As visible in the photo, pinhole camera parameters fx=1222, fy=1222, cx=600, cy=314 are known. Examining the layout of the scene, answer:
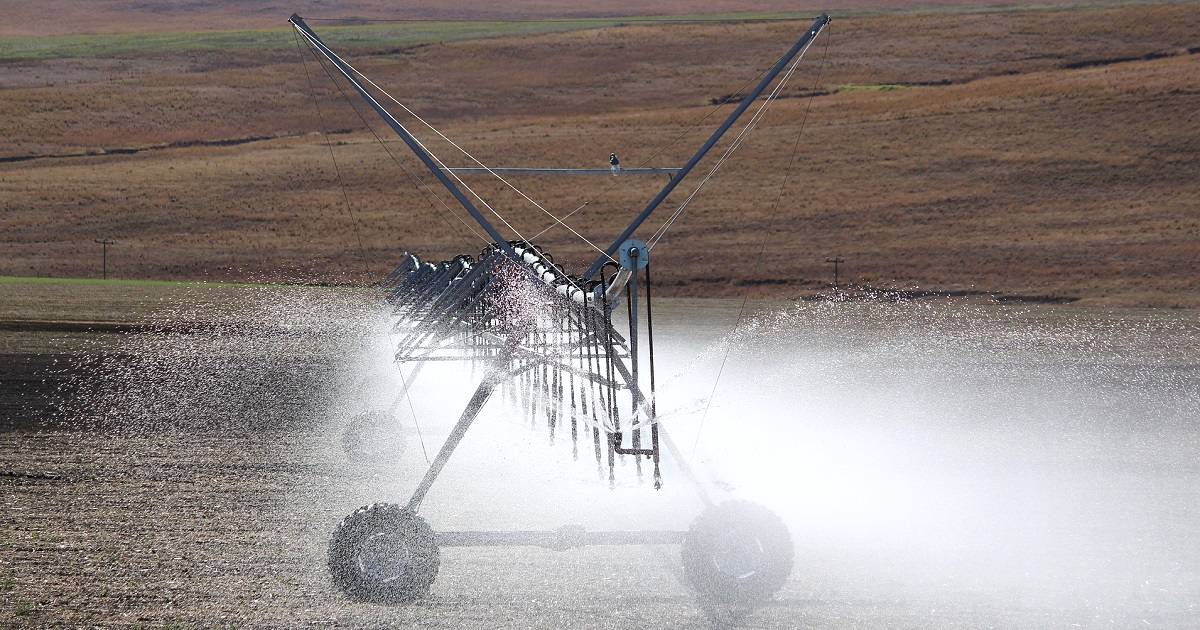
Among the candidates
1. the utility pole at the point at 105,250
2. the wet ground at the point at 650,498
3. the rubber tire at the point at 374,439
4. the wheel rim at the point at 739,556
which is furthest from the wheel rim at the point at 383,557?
the utility pole at the point at 105,250

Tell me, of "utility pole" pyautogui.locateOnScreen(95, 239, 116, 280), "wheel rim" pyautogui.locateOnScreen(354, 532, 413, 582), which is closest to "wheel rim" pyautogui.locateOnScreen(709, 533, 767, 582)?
"wheel rim" pyautogui.locateOnScreen(354, 532, 413, 582)

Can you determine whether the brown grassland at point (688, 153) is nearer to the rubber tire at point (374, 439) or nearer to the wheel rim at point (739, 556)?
the rubber tire at point (374, 439)

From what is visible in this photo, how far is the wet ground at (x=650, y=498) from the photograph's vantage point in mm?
7629

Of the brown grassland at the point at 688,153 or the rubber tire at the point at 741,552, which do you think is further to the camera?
the brown grassland at the point at 688,153

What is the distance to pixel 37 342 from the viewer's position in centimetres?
2416

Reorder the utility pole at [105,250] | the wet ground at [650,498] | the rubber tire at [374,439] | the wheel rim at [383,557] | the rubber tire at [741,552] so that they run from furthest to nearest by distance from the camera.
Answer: the utility pole at [105,250] < the rubber tire at [374,439] < the wet ground at [650,498] < the wheel rim at [383,557] < the rubber tire at [741,552]

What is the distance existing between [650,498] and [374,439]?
3958mm

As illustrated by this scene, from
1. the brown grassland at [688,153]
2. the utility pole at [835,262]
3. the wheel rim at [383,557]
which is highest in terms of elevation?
the brown grassland at [688,153]

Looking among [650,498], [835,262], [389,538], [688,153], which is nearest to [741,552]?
[389,538]

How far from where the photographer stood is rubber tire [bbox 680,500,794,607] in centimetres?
740

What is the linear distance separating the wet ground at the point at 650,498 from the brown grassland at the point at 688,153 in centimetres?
2853

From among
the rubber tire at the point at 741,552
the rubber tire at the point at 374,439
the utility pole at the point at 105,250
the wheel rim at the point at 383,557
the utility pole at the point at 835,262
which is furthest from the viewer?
the utility pole at the point at 105,250

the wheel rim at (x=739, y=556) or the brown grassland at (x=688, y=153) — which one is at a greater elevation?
the brown grassland at (x=688, y=153)

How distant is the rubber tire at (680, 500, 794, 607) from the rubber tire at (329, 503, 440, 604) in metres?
1.67
